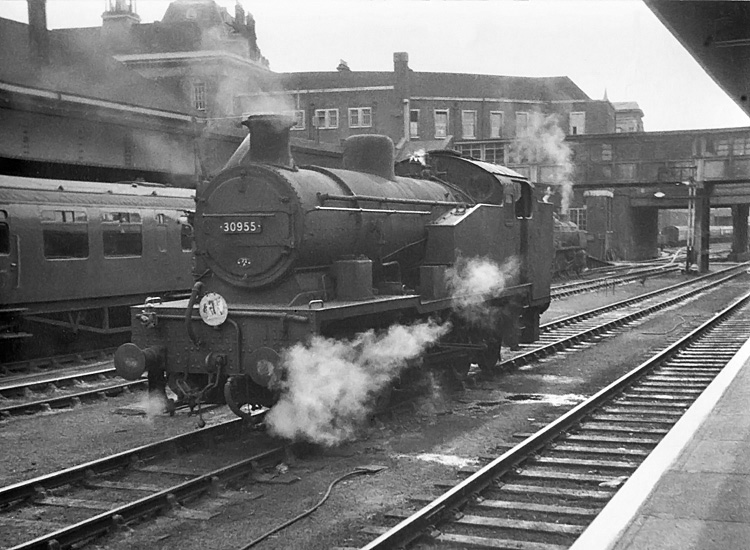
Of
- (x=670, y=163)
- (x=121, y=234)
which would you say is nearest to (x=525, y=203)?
(x=121, y=234)

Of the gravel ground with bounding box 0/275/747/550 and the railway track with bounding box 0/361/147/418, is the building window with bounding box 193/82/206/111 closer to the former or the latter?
the railway track with bounding box 0/361/147/418

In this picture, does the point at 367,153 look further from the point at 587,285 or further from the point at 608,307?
the point at 587,285

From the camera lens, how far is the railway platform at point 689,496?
3715 mm

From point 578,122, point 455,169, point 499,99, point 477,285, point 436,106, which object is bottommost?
point 477,285

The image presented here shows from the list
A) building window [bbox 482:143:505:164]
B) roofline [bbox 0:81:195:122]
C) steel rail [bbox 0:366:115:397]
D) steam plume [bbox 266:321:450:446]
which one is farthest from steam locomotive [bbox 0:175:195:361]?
building window [bbox 482:143:505:164]

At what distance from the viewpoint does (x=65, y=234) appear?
12.1 meters

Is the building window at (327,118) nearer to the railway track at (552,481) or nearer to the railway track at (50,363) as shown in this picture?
the railway track at (50,363)

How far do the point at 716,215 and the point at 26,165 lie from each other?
7570 centimetres

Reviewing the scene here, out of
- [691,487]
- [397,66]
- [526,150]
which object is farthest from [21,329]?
[397,66]

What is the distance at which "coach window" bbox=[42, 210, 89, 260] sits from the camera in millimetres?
11805

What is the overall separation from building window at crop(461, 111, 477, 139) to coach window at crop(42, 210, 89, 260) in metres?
40.4

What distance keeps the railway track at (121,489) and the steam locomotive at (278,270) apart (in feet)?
1.34

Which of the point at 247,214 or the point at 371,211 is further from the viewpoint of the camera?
the point at 371,211

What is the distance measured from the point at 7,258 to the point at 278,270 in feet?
20.3
